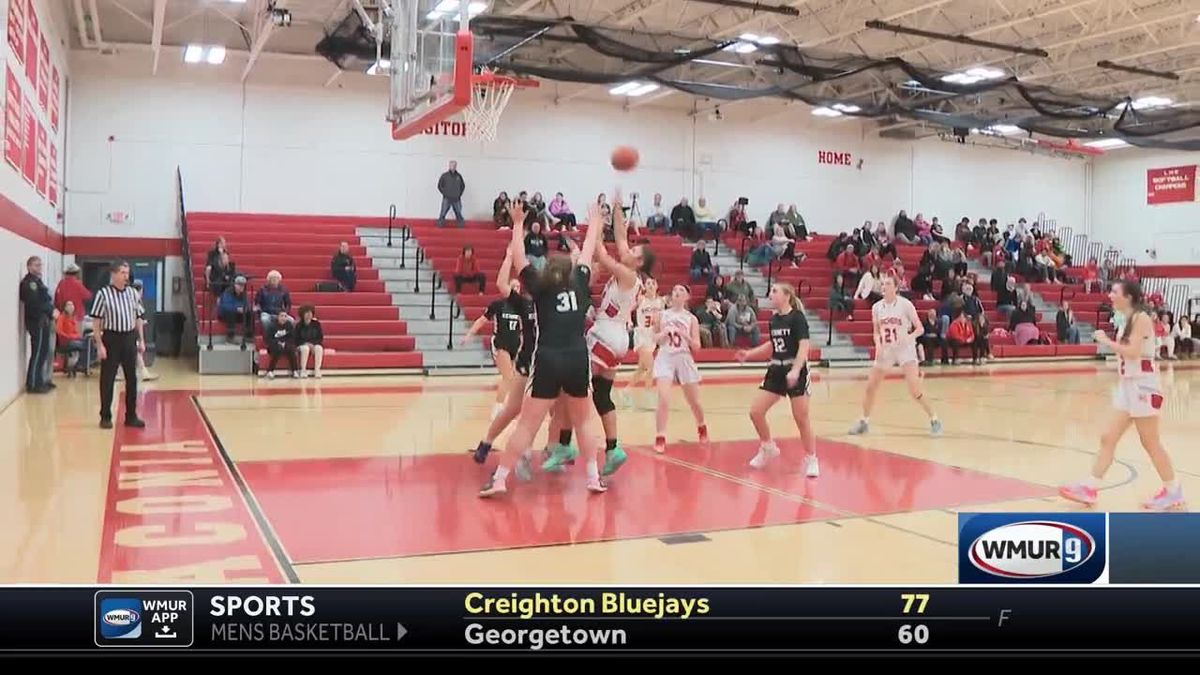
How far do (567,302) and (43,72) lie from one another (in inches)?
485

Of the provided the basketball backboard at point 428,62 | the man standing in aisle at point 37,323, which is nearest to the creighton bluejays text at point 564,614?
the basketball backboard at point 428,62

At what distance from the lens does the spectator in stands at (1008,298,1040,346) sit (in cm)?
2303

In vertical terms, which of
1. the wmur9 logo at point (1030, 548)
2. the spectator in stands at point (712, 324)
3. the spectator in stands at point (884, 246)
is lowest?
the wmur9 logo at point (1030, 548)

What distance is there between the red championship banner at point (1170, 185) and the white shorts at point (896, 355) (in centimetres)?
2250

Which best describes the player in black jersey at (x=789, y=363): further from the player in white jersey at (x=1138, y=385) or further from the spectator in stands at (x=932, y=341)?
the spectator in stands at (x=932, y=341)

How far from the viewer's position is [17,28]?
11.4m

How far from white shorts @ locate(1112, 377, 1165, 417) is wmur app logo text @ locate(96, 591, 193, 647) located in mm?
6015

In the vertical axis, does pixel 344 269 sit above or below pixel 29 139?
below

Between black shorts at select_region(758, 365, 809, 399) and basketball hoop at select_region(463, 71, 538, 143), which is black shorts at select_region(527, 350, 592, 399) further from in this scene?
basketball hoop at select_region(463, 71, 538, 143)

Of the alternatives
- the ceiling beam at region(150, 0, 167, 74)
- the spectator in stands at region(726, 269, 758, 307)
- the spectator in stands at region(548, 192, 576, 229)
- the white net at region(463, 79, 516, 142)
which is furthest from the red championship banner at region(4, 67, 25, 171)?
the spectator in stands at region(726, 269, 758, 307)

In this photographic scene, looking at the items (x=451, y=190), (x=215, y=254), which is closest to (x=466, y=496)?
(x=215, y=254)

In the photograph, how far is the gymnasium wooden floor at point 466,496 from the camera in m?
4.66

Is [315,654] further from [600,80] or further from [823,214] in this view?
[823,214]

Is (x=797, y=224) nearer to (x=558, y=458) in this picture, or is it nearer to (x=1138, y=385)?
(x=558, y=458)
